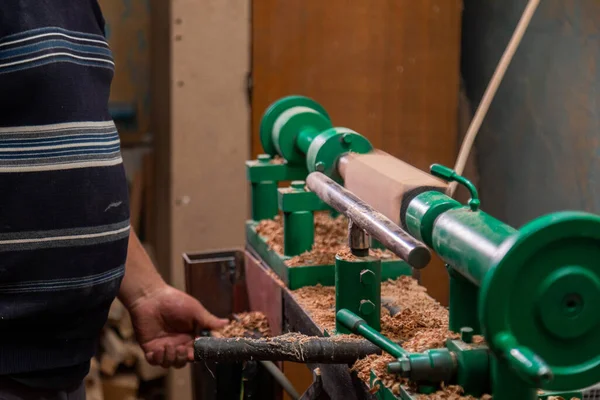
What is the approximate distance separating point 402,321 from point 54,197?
465 millimetres

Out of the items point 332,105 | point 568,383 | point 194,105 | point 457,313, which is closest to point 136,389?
point 194,105

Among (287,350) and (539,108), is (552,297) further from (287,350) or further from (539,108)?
(539,108)

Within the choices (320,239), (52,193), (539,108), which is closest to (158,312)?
(320,239)

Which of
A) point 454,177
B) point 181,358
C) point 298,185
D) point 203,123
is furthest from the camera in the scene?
point 203,123

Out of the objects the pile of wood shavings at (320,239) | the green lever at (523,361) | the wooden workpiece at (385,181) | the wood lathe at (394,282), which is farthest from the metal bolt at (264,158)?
the green lever at (523,361)

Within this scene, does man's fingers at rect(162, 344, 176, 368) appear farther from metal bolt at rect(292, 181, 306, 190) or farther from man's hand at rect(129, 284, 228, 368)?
metal bolt at rect(292, 181, 306, 190)

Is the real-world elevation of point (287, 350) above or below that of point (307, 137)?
below

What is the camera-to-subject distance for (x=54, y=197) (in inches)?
39.6

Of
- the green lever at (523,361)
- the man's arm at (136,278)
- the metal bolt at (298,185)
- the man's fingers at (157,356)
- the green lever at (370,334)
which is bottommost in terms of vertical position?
the man's fingers at (157,356)

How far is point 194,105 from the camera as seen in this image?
205 cm

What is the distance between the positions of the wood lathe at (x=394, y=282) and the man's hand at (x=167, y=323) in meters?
0.06

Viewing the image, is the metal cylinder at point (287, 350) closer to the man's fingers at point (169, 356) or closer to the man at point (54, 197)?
the man at point (54, 197)

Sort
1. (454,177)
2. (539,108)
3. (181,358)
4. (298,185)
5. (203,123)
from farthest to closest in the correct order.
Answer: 1. (203,123)
2. (539,108)
3. (181,358)
4. (298,185)
5. (454,177)

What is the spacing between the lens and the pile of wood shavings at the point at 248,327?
1275mm
